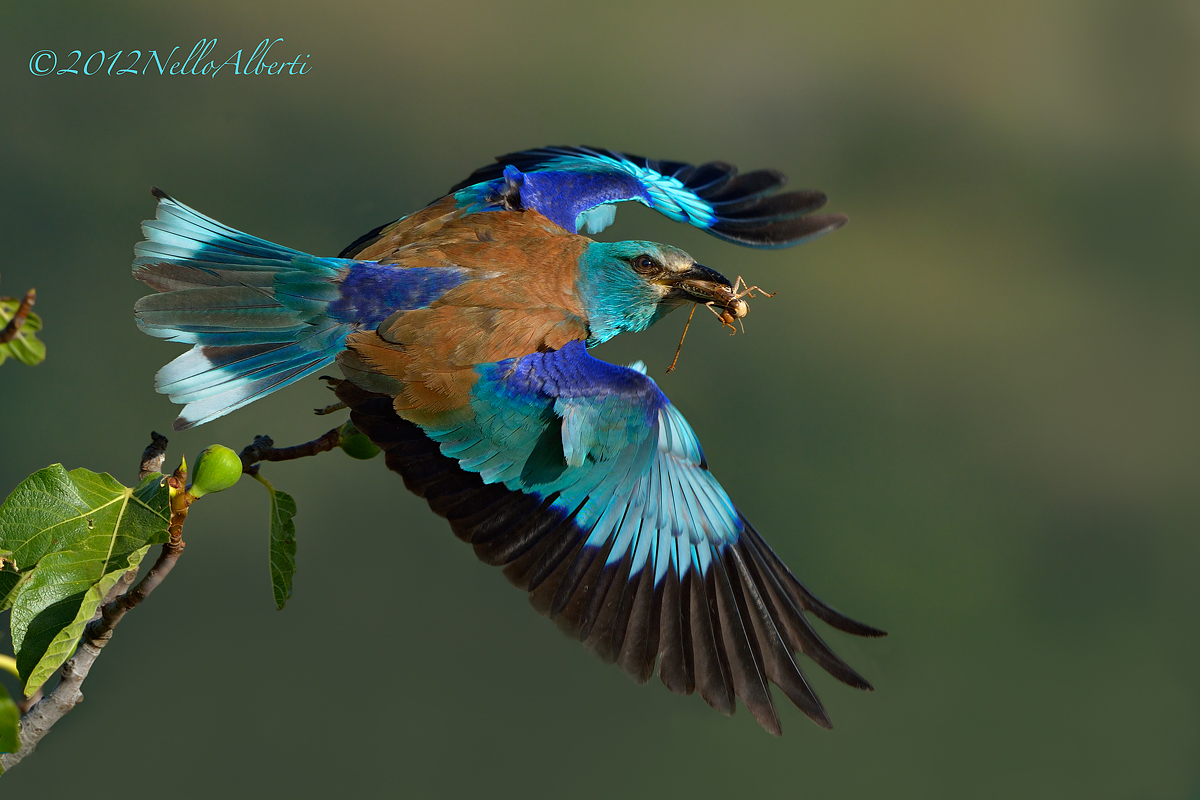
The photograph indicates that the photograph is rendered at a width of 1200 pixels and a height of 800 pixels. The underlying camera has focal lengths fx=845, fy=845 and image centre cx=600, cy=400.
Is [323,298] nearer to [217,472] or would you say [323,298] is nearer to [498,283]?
[498,283]

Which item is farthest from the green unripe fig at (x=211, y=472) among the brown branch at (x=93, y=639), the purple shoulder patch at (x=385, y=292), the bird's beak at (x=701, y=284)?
the bird's beak at (x=701, y=284)

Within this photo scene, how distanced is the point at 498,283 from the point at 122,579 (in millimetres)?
491

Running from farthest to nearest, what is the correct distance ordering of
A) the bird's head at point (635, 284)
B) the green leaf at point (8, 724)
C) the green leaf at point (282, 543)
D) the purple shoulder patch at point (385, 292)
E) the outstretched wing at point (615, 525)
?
1. the bird's head at point (635, 284)
2. the purple shoulder patch at point (385, 292)
3. the outstretched wing at point (615, 525)
4. the green leaf at point (282, 543)
5. the green leaf at point (8, 724)

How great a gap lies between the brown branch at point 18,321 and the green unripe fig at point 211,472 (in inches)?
8.0

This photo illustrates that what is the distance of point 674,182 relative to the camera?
4.80ft

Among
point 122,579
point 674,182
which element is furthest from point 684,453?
point 674,182

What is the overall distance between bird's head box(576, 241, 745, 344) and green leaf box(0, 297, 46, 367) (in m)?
0.65

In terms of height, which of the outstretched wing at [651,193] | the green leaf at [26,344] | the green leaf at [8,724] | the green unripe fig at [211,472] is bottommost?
the green leaf at [8,724]

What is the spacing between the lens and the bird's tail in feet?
2.92

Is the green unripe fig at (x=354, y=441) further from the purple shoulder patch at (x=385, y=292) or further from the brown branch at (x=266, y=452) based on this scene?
the purple shoulder patch at (x=385, y=292)

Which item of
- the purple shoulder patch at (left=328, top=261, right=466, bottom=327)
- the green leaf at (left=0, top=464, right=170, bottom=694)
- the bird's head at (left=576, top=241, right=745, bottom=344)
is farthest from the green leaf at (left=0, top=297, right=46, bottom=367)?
the bird's head at (left=576, top=241, right=745, bottom=344)

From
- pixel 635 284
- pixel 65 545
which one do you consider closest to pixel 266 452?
pixel 65 545

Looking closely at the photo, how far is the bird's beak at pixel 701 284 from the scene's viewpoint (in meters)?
1.09

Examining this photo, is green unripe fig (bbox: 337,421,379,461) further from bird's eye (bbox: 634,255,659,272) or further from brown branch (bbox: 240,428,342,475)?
bird's eye (bbox: 634,255,659,272)
